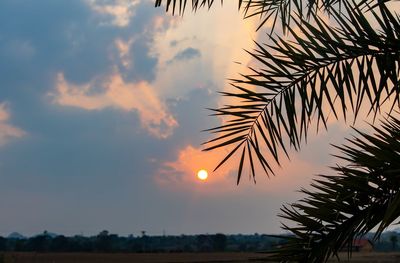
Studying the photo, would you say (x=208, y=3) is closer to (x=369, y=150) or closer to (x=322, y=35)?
(x=322, y=35)

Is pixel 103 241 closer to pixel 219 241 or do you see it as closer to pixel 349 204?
pixel 219 241

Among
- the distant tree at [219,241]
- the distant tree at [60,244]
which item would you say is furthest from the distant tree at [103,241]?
the distant tree at [219,241]

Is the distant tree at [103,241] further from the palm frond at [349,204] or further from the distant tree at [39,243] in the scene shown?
the palm frond at [349,204]

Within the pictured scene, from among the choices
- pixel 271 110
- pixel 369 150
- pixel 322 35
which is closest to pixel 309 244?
pixel 369 150

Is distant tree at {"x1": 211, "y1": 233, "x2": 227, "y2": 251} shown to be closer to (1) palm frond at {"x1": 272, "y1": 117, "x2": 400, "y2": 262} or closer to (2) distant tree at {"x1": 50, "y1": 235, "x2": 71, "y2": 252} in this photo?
(2) distant tree at {"x1": 50, "y1": 235, "x2": 71, "y2": 252}

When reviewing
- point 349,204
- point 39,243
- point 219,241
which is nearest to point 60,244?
point 39,243

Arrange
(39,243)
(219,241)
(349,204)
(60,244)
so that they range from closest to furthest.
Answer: (349,204)
(60,244)
(39,243)
(219,241)

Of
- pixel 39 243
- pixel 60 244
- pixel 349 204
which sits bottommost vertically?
pixel 349 204

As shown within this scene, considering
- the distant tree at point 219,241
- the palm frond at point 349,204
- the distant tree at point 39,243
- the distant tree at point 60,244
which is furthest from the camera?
the distant tree at point 219,241

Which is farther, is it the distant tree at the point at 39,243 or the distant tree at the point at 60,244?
the distant tree at the point at 39,243

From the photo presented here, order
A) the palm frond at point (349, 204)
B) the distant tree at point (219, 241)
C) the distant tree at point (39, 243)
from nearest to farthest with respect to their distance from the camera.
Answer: the palm frond at point (349, 204) < the distant tree at point (39, 243) < the distant tree at point (219, 241)

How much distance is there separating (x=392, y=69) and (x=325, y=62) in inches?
14.2

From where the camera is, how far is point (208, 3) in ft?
13.9

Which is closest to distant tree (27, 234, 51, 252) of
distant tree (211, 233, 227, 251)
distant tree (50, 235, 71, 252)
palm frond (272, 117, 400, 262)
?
distant tree (50, 235, 71, 252)
